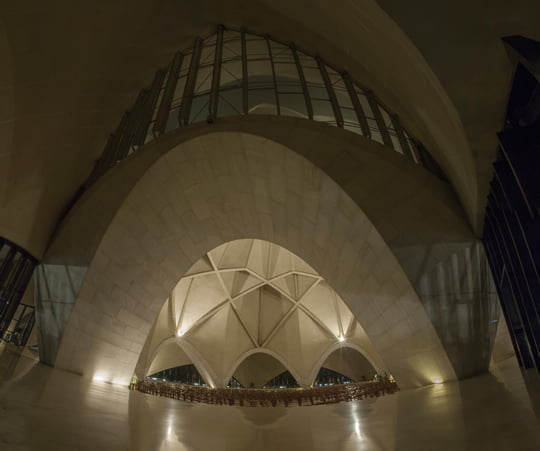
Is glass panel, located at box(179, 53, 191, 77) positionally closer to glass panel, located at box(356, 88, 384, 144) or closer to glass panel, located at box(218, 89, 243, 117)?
glass panel, located at box(218, 89, 243, 117)

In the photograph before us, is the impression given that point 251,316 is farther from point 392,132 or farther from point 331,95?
point 331,95

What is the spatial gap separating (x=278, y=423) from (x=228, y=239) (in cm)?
790

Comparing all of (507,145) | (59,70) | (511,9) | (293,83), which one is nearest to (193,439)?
(507,145)

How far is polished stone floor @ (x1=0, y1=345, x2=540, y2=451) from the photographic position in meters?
4.05

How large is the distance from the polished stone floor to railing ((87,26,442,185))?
7022 millimetres

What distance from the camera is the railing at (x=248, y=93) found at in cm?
1171

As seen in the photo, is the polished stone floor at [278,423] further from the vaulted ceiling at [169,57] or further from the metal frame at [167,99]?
the metal frame at [167,99]

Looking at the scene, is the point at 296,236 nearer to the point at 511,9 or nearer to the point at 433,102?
the point at 433,102

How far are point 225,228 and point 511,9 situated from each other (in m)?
10.5

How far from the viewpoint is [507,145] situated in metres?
5.36

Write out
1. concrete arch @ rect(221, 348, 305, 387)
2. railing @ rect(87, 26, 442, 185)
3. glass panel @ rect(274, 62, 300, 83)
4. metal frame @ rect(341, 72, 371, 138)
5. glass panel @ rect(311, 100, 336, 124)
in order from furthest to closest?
1. concrete arch @ rect(221, 348, 305, 387)
2. glass panel @ rect(274, 62, 300, 83)
3. glass panel @ rect(311, 100, 336, 124)
4. railing @ rect(87, 26, 442, 185)
5. metal frame @ rect(341, 72, 371, 138)

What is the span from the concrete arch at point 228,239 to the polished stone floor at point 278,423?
2073 mm

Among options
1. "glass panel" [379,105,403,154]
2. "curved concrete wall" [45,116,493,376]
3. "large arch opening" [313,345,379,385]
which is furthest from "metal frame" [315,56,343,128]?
"large arch opening" [313,345,379,385]

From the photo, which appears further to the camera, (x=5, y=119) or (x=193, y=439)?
Answer: (x=5, y=119)
